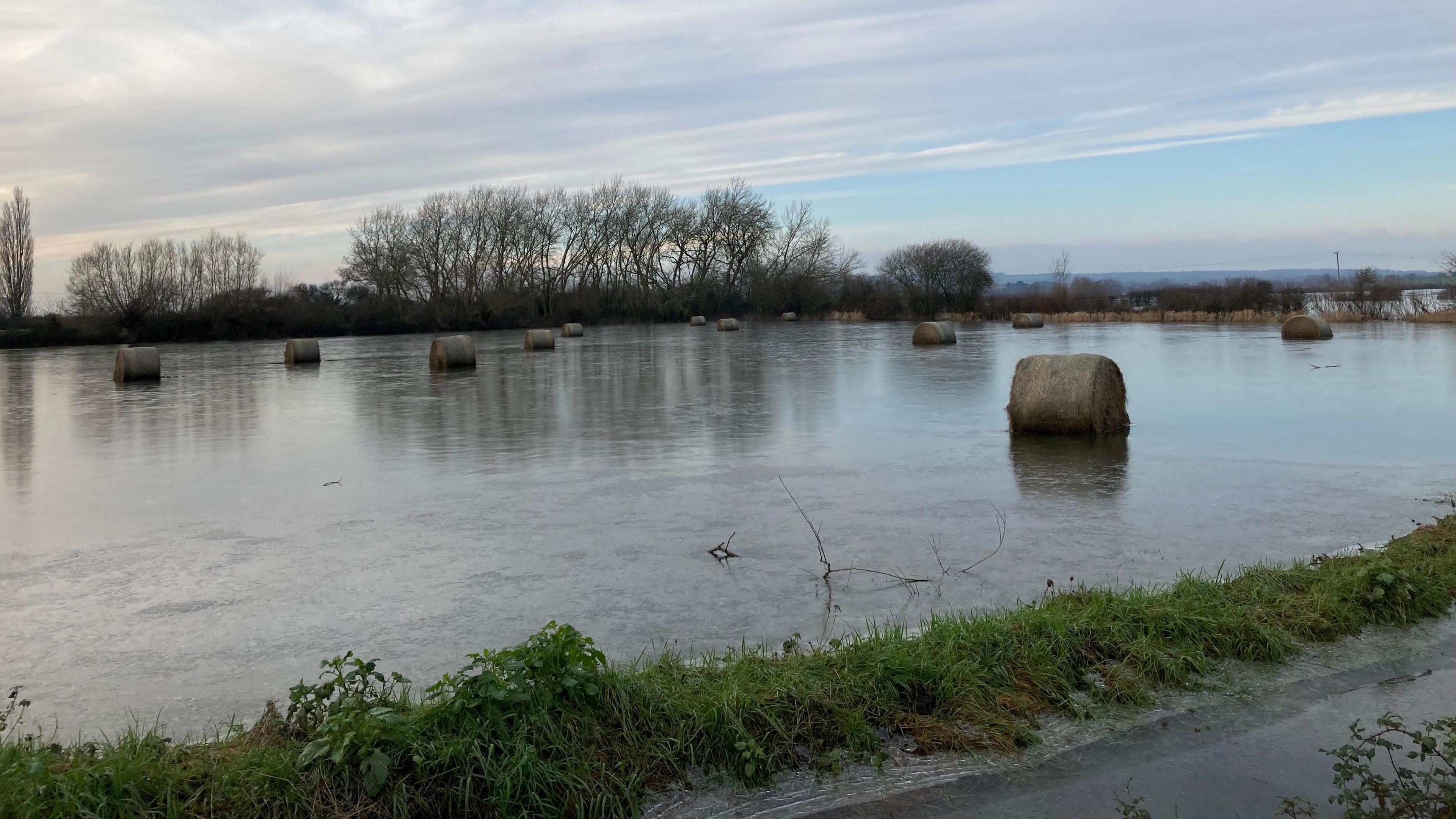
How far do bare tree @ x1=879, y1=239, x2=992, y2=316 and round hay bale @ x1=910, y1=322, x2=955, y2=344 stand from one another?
104 ft

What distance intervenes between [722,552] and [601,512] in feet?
5.65

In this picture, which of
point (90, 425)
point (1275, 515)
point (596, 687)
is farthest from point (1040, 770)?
point (90, 425)

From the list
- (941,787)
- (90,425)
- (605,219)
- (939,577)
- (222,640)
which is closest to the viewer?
(941,787)

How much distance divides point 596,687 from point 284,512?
18.9ft

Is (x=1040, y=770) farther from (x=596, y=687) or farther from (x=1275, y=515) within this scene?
(x=1275, y=515)

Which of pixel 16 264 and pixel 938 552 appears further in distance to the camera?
pixel 16 264

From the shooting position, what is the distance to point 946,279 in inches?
2643

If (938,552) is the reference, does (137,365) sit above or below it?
above

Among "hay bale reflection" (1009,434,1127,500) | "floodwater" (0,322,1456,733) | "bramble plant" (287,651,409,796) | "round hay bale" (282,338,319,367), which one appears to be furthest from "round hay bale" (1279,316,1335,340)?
"bramble plant" (287,651,409,796)

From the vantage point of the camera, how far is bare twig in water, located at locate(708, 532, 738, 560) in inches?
258

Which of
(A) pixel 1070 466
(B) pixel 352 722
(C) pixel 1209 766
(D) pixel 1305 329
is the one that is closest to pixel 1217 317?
(D) pixel 1305 329

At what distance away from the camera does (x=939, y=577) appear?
611 centimetres

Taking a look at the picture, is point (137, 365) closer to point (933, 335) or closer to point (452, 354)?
point (452, 354)

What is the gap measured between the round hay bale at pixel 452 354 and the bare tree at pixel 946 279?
43233mm
